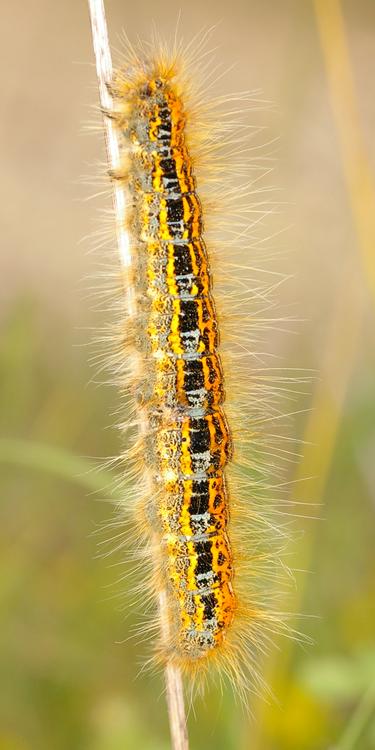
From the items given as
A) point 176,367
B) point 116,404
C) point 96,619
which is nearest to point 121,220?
point 176,367

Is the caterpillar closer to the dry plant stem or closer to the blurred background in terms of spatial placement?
the dry plant stem

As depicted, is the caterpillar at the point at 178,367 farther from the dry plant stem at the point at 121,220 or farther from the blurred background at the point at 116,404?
the blurred background at the point at 116,404

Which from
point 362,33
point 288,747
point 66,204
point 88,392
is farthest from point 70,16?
point 288,747

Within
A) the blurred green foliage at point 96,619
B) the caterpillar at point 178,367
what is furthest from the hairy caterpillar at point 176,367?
the blurred green foliage at point 96,619

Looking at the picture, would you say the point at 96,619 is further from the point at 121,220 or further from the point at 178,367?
the point at 121,220

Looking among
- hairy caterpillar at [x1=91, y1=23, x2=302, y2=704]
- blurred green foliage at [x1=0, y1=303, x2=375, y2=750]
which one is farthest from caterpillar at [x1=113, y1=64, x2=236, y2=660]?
blurred green foliage at [x1=0, y1=303, x2=375, y2=750]
